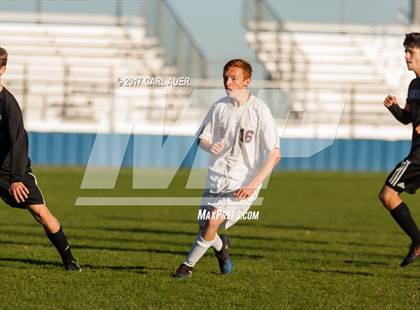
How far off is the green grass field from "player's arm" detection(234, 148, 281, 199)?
2.22 ft

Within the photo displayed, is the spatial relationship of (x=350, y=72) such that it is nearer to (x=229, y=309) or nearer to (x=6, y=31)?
(x=6, y=31)

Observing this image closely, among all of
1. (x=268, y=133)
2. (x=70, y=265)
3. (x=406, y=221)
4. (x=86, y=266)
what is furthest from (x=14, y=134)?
(x=406, y=221)

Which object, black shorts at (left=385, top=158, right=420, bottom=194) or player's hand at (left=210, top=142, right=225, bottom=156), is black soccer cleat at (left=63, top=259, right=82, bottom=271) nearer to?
player's hand at (left=210, top=142, right=225, bottom=156)

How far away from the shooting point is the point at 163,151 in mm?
27750

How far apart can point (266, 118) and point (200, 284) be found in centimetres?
130

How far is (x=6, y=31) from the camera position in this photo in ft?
110

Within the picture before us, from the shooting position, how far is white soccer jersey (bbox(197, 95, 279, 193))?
7.52m

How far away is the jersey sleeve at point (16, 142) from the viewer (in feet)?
24.1

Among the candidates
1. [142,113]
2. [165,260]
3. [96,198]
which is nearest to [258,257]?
[165,260]

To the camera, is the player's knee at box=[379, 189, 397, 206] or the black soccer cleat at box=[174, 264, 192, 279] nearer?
the black soccer cleat at box=[174, 264, 192, 279]

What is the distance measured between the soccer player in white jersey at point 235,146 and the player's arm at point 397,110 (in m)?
1.21

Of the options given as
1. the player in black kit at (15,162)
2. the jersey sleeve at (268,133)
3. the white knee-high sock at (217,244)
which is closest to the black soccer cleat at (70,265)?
the player in black kit at (15,162)

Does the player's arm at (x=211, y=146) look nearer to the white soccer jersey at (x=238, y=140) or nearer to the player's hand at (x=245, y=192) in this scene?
the white soccer jersey at (x=238, y=140)

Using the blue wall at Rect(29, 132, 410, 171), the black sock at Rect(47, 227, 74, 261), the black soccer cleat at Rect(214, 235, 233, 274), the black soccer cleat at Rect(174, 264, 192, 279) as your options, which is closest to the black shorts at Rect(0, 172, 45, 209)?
the black sock at Rect(47, 227, 74, 261)
